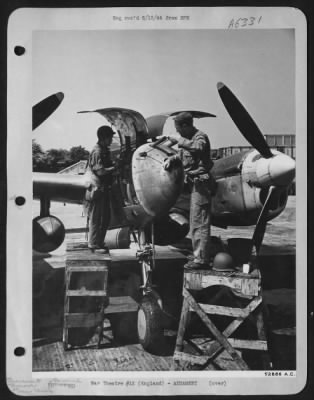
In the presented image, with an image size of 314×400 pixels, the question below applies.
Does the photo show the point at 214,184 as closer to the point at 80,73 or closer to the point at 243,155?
the point at 243,155

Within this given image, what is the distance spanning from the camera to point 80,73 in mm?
1033

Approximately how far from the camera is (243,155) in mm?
1037

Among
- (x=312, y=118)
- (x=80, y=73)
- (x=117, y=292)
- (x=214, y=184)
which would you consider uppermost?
(x=80, y=73)

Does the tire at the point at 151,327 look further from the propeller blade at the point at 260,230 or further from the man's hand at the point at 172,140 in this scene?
the man's hand at the point at 172,140

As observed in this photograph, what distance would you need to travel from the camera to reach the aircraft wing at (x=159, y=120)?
103cm

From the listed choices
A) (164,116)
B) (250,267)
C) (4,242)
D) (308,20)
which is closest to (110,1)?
(164,116)

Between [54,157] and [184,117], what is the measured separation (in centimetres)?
37

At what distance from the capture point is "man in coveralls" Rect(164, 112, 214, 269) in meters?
1.04

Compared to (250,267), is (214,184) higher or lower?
higher

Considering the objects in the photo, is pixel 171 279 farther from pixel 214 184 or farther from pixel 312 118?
pixel 312 118

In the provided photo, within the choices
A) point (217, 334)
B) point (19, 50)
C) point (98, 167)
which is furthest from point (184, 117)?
point (217, 334)

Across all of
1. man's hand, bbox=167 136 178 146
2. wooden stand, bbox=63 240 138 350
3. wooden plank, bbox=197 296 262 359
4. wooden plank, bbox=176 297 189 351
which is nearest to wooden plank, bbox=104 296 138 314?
wooden stand, bbox=63 240 138 350

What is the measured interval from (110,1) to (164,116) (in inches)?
13.5

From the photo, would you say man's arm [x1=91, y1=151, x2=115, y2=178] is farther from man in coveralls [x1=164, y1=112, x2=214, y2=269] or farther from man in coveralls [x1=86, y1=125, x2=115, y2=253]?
man in coveralls [x1=164, y1=112, x2=214, y2=269]
